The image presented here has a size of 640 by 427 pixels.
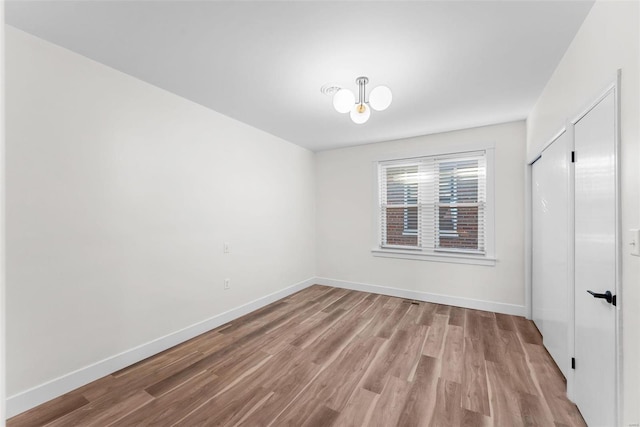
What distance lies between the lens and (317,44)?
2.06 metres

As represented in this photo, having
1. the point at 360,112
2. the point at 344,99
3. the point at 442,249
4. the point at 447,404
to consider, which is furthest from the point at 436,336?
the point at 344,99

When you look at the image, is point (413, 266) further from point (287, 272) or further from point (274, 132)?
point (274, 132)

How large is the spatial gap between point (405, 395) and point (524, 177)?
3024 millimetres

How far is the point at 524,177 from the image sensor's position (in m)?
3.55

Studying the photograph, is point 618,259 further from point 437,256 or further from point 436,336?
point 437,256

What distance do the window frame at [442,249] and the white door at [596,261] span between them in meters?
1.87

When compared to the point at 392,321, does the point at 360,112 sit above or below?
above

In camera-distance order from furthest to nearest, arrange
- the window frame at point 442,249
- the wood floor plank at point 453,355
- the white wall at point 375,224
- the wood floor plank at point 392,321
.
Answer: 1. the window frame at point 442,249
2. the white wall at point 375,224
3. the wood floor plank at point 392,321
4. the wood floor plank at point 453,355

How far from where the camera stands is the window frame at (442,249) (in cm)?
380

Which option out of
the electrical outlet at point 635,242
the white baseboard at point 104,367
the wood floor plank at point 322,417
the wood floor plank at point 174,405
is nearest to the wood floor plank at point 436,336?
the wood floor plank at point 322,417

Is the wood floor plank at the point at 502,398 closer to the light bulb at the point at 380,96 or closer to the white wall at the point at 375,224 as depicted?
the white wall at the point at 375,224

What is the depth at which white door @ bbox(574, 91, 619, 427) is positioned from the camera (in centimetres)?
153

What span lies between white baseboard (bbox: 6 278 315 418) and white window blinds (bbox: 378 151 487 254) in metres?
2.72

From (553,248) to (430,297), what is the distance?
79.1 inches
